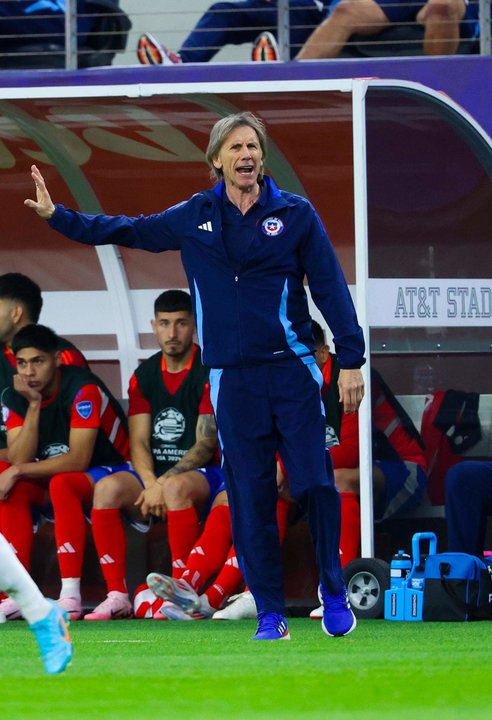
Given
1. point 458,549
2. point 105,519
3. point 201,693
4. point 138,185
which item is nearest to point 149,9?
point 138,185

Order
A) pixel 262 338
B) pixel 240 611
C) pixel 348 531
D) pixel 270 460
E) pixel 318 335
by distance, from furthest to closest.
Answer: pixel 318 335
pixel 348 531
pixel 240 611
pixel 270 460
pixel 262 338

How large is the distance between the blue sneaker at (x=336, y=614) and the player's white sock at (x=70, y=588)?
2331mm

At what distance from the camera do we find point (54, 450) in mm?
8383

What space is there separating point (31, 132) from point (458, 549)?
3140mm

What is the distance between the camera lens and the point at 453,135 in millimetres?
7930

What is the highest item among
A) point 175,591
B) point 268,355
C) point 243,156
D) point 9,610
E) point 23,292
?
point 243,156

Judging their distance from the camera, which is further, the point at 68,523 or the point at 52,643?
the point at 68,523

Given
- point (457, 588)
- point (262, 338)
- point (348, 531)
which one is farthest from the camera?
point (348, 531)

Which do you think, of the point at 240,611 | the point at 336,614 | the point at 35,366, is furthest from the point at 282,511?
the point at 336,614

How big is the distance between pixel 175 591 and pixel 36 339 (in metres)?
1.58

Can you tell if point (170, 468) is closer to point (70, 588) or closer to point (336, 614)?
point (70, 588)

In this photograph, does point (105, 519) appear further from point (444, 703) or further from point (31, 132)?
point (444, 703)

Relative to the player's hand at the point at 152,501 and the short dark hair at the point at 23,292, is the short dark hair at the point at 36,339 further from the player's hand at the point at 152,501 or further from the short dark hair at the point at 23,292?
the player's hand at the point at 152,501

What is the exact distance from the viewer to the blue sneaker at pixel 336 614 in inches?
224
